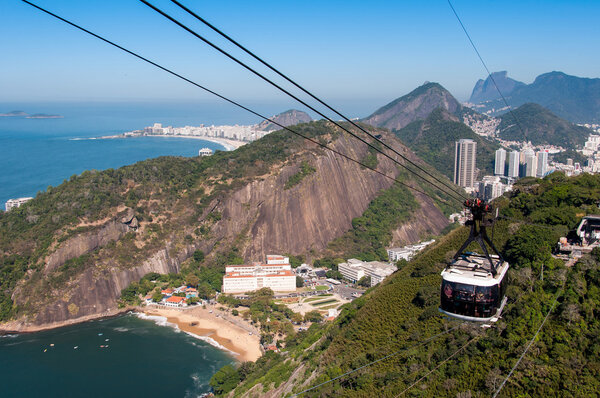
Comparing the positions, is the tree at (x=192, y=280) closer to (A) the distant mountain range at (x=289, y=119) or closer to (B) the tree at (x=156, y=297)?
(B) the tree at (x=156, y=297)

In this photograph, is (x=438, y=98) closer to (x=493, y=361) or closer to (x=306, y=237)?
(x=306, y=237)

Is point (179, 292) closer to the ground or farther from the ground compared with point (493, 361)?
closer to the ground

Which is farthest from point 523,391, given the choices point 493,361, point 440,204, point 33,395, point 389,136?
point 389,136

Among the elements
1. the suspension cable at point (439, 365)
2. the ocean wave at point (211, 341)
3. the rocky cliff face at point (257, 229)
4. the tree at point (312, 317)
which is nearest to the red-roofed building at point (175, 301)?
the rocky cliff face at point (257, 229)

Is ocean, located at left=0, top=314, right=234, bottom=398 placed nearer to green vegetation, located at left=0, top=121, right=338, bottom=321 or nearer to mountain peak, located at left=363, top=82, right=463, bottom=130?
green vegetation, located at left=0, top=121, right=338, bottom=321

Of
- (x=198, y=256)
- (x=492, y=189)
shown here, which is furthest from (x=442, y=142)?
(x=198, y=256)

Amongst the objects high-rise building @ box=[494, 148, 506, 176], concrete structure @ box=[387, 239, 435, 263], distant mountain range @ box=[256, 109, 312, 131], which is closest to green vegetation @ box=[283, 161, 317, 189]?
concrete structure @ box=[387, 239, 435, 263]

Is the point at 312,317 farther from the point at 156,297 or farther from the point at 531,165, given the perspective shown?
the point at 531,165
